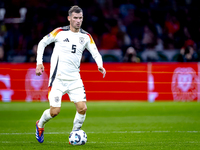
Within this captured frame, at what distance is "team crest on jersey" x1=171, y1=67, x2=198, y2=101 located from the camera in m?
14.4

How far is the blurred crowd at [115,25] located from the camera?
16.8 metres

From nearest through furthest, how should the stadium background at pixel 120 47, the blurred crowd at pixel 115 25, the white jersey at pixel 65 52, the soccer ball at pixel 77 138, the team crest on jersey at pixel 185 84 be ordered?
the soccer ball at pixel 77 138
the white jersey at pixel 65 52
the team crest on jersey at pixel 185 84
the stadium background at pixel 120 47
the blurred crowd at pixel 115 25

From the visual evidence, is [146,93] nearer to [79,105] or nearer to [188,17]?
[188,17]

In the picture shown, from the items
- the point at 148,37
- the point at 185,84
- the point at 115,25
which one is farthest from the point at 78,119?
the point at 115,25

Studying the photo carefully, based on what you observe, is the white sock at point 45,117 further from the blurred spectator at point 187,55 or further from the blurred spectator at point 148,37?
the blurred spectator at point 148,37

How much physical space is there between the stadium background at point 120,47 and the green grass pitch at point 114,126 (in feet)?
2.18

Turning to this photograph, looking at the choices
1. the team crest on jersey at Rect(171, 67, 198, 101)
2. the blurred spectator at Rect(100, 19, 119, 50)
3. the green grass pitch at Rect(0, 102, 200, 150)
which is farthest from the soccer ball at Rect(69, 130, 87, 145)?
the blurred spectator at Rect(100, 19, 119, 50)

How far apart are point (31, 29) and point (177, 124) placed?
10.5m

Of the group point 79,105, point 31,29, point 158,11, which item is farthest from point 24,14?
point 79,105

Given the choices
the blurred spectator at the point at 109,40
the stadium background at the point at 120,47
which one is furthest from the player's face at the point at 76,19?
the blurred spectator at the point at 109,40

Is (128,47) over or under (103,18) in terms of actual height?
under

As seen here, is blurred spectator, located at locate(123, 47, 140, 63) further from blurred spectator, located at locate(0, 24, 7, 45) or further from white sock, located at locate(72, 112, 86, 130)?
white sock, located at locate(72, 112, 86, 130)

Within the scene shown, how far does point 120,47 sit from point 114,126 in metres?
8.77

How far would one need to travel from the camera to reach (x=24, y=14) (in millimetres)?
18391
